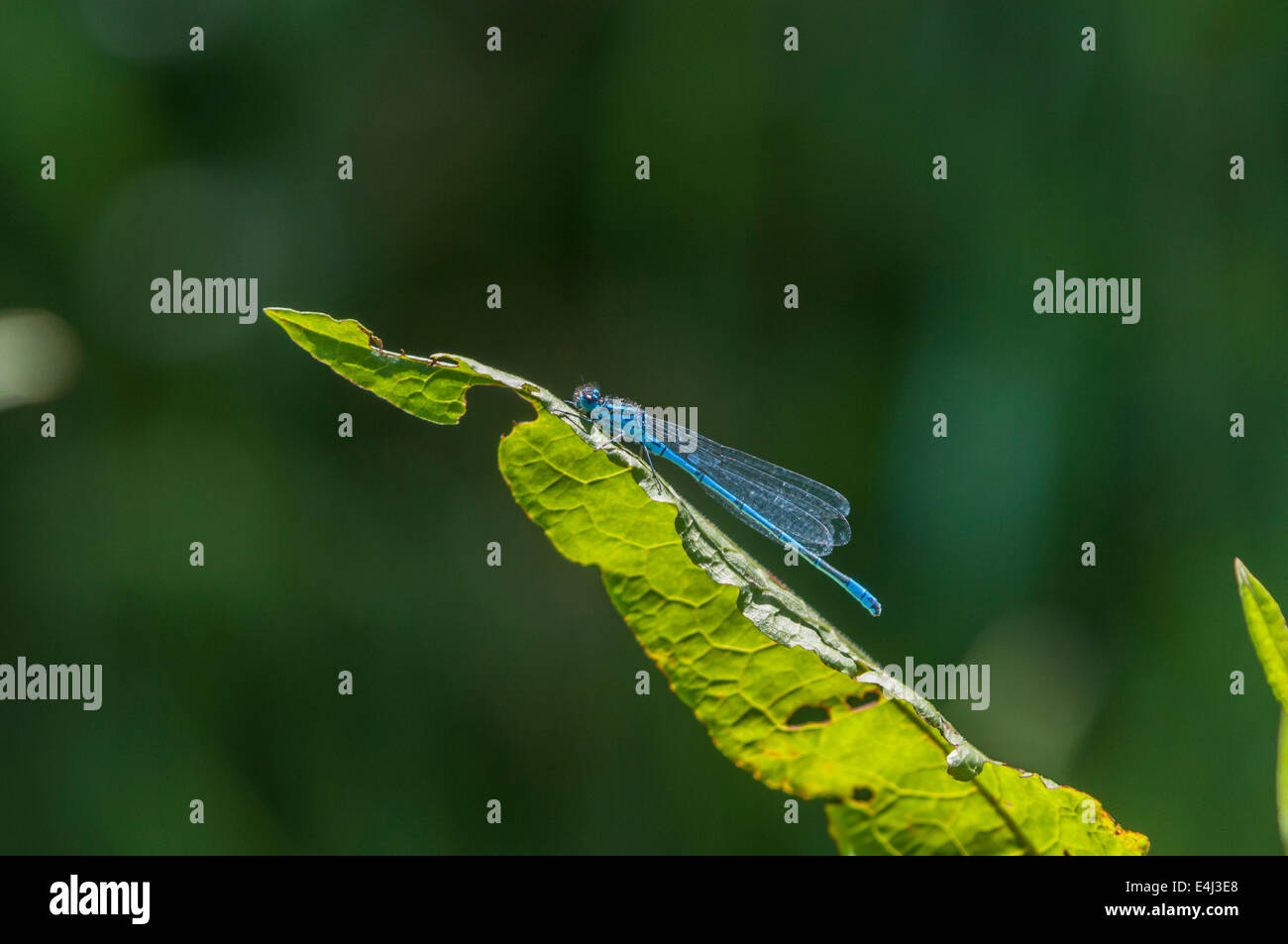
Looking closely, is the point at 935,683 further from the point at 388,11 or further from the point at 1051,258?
the point at 388,11

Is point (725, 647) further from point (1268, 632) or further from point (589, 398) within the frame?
point (589, 398)
